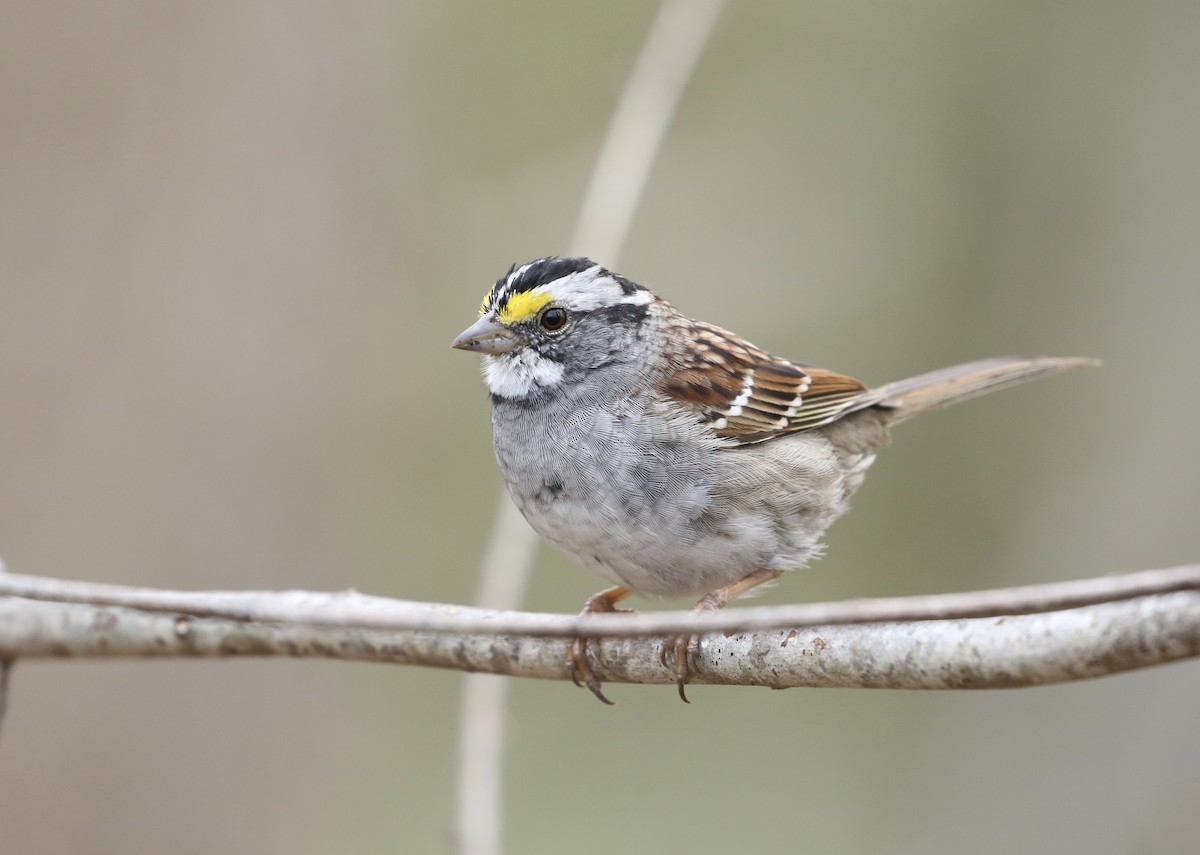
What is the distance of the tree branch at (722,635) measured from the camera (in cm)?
208

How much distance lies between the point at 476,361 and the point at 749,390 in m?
3.55

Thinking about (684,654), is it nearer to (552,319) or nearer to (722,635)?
(722,635)

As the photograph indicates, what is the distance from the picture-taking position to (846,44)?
8398mm

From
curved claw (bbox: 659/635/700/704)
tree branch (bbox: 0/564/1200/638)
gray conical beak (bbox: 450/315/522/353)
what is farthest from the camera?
gray conical beak (bbox: 450/315/522/353)

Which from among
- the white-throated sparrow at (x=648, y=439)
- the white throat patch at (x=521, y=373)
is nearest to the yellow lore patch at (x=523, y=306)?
the white-throated sparrow at (x=648, y=439)

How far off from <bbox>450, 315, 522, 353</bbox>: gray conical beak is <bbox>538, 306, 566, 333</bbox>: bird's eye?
11 cm

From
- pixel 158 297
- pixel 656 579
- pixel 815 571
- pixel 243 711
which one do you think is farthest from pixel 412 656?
pixel 815 571

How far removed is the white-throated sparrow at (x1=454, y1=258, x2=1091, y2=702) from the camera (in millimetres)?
4078

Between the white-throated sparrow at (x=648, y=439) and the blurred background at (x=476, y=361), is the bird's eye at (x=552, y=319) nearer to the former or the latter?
the white-throated sparrow at (x=648, y=439)

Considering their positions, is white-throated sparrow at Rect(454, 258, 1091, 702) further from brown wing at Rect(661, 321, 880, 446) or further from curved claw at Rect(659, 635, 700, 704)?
curved claw at Rect(659, 635, 700, 704)

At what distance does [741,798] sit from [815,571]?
1717 millimetres

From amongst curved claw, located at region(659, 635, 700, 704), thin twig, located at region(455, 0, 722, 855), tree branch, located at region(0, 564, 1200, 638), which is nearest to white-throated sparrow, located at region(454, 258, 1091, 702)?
thin twig, located at region(455, 0, 722, 855)

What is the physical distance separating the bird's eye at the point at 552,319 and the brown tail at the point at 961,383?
1.61 meters

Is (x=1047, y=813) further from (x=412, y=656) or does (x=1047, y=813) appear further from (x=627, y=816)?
(x=412, y=656)
